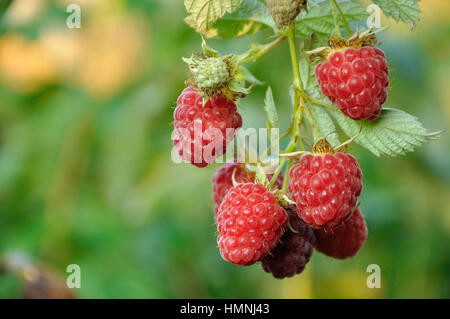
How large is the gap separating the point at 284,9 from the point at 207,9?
0.17 m

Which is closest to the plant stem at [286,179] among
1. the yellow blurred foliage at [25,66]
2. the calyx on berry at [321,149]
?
the calyx on berry at [321,149]

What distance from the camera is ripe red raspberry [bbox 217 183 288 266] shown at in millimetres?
1154

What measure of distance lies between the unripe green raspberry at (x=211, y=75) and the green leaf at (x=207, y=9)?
9cm

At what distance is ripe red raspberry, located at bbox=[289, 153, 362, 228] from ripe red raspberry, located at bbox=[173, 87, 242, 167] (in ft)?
0.63

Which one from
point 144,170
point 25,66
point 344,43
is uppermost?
point 25,66

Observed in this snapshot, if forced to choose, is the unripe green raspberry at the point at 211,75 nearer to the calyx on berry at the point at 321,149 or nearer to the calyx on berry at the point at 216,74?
the calyx on berry at the point at 216,74

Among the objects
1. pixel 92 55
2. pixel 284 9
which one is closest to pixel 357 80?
pixel 284 9

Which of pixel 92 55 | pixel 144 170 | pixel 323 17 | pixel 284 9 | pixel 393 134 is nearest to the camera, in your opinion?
pixel 284 9

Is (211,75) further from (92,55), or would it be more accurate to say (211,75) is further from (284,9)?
(92,55)

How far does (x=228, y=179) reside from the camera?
4.52 feet

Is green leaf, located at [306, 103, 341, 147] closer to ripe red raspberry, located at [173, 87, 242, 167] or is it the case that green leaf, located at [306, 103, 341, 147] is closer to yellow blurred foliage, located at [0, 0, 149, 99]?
ripe red raspberry, located at [173, 87, 242, 167]

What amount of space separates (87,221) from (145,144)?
611mm

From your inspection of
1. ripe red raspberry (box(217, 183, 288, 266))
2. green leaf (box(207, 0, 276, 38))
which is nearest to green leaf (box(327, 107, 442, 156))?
ripe red raspberry (box(217, 183, 288, 266))

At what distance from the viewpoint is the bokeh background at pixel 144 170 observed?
3131mm
